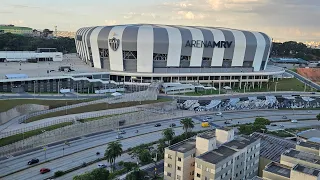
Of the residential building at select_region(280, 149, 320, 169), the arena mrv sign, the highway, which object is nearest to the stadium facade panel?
the arena mrv sign

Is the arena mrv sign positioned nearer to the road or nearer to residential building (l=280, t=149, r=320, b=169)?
the road

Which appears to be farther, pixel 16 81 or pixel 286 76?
pixel 286 76

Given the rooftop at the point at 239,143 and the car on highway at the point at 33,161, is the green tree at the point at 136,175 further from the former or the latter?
the car on highway at the point at 33,161

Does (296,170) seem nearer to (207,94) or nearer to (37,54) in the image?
(207,94)

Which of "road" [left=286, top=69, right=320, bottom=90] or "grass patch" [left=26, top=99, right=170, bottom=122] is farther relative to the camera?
"road" [left=286, top=69, right=320, bottom=90]

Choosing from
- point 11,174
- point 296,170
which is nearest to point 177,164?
point 296,170

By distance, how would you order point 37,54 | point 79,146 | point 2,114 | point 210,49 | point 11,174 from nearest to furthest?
point 11,174
point 79,146
point 2,114
point 210,49
point 37,54

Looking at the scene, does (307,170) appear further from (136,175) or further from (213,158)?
(136,175)

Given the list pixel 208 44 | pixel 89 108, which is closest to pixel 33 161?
pixel 89 108
